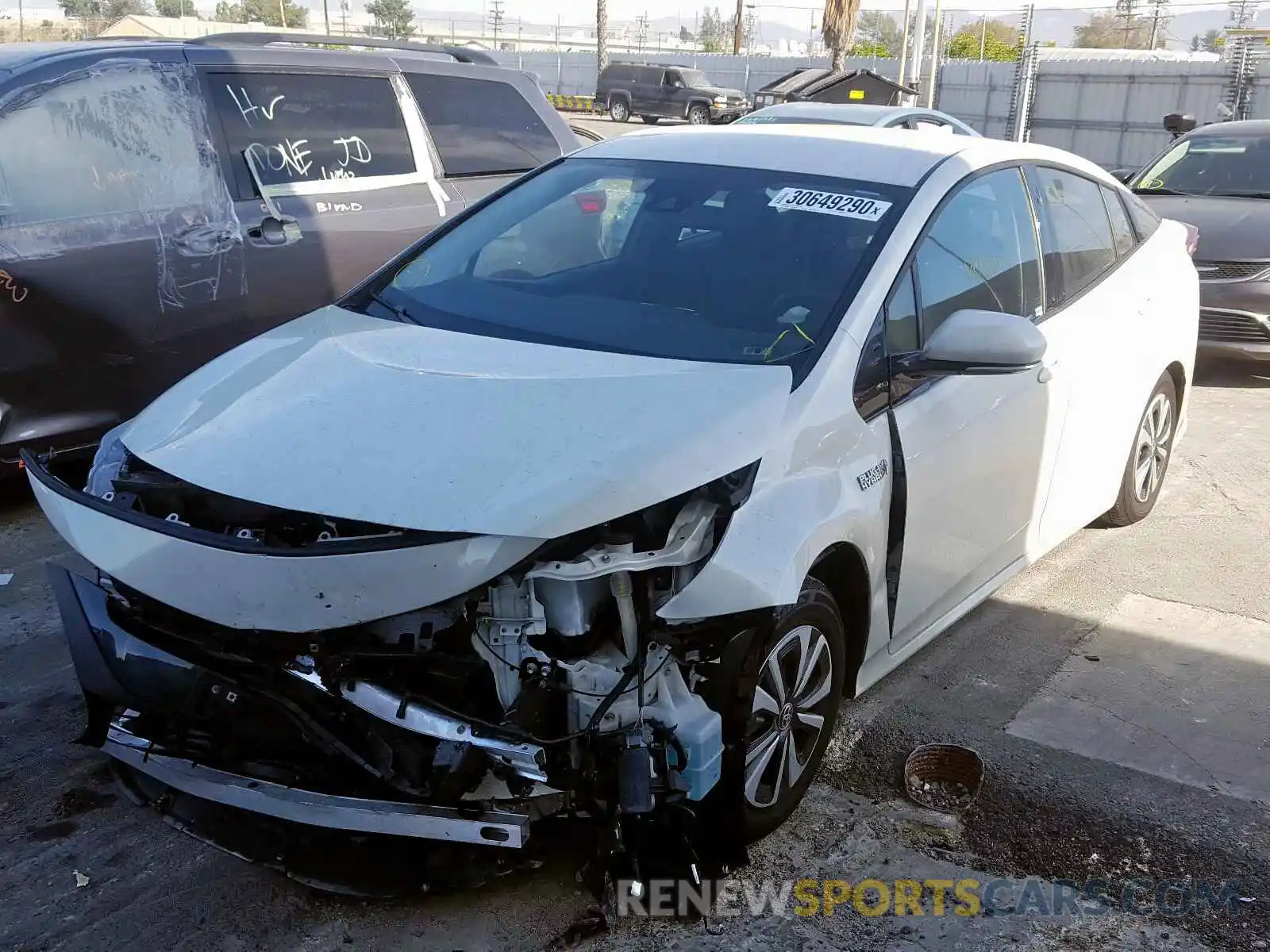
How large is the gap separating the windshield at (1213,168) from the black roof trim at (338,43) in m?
5.45

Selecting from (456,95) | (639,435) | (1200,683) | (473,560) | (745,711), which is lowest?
(1200,683)

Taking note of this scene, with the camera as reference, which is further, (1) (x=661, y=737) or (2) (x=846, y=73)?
(2) (x=846, y=73)

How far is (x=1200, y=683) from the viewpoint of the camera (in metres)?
4.34

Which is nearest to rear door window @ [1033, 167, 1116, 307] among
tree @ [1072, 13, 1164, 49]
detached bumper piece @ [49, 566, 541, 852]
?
detached bumper piece @ [49, 566, 541, 852]

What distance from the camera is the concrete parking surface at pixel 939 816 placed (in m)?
2.99

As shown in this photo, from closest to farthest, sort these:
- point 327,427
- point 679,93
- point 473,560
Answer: point 473,560 < point 327,427 < point 679,93

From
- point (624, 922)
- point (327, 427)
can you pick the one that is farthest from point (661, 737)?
point (327, 427)

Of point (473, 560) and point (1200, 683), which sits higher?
point (473, 560)

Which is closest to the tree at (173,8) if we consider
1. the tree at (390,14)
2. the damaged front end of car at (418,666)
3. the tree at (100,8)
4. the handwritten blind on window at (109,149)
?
the tree at (100,8)

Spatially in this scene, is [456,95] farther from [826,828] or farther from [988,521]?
[826,828]

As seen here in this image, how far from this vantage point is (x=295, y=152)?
19.7 feet

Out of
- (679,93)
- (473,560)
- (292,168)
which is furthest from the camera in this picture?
(679,93)

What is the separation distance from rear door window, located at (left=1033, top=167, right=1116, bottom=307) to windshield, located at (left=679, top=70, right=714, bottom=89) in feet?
116

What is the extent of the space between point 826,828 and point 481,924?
99 centimetres
